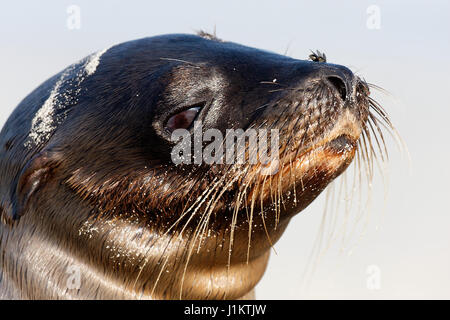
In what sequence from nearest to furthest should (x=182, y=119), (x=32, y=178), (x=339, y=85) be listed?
(x=339, y=85)
(x=182, y=119)
(x=32, y=178)

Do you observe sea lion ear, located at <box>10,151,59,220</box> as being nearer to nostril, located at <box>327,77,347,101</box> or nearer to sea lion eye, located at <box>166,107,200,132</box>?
sea lion eye, located at <box>166,107,200,132</box>

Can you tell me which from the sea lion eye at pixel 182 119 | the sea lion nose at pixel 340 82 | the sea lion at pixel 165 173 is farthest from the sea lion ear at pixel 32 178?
the sea lion nose at pixel 340 82

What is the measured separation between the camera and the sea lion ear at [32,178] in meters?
4.64

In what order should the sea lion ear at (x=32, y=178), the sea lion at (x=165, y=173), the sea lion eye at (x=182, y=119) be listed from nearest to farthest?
the sea lion at (x=165, y=173) < the sea lion eye at (x=182, y=119) < the sea lion ear at (x=32, y=178)

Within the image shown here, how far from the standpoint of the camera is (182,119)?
4.42 metres

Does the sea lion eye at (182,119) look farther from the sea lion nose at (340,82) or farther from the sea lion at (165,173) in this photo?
the sea lion nose at (340,82)

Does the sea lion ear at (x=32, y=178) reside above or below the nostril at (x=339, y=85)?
below

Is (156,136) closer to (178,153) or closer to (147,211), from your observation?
(178,153)

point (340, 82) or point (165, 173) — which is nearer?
point (340, 82)

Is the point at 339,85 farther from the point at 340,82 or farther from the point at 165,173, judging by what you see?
the point at 165,173

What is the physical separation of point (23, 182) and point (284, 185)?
179 centimetres

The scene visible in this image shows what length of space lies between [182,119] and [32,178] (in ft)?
3.69

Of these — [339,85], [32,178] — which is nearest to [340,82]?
[339,85]

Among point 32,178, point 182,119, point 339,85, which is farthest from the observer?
point 32,178
